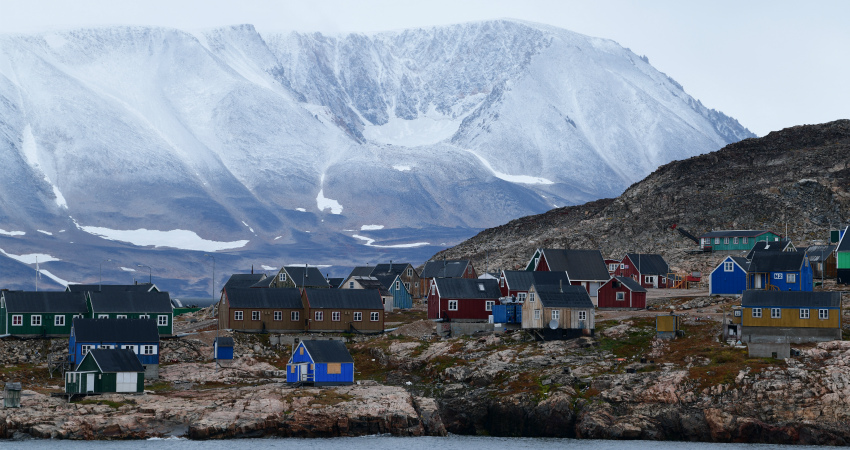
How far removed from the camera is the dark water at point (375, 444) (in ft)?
264

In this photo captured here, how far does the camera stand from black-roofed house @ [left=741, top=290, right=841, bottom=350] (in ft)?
311

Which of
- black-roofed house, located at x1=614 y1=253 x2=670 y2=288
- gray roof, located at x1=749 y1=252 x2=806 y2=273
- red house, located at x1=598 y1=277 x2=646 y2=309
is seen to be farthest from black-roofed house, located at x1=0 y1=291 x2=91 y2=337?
black-roofed house, located at x1=614 y1=253 x2=670 y2=288

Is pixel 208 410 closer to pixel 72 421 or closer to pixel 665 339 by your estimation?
pixel 72 421

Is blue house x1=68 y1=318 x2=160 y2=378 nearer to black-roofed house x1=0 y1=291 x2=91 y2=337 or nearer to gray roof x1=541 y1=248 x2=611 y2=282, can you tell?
black-roofed house x1=0 y1=291 x2=91 y2=337

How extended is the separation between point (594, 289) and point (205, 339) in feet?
141

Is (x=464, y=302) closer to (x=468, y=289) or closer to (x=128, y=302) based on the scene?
(x=468, y=289)

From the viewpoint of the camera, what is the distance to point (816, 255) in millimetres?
133875

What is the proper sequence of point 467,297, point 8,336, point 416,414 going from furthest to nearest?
point 467,297 < point 8,336 < point 416,414

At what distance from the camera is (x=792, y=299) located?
95.5 metres

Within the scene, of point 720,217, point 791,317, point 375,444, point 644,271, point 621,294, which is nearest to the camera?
point 375,444

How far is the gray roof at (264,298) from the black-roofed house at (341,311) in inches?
44.4

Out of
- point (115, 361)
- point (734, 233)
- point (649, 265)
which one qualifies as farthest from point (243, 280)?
point (115, 361)

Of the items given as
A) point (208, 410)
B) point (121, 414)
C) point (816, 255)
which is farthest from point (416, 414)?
point (816, 255)

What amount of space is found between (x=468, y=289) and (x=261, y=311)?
786 inches
